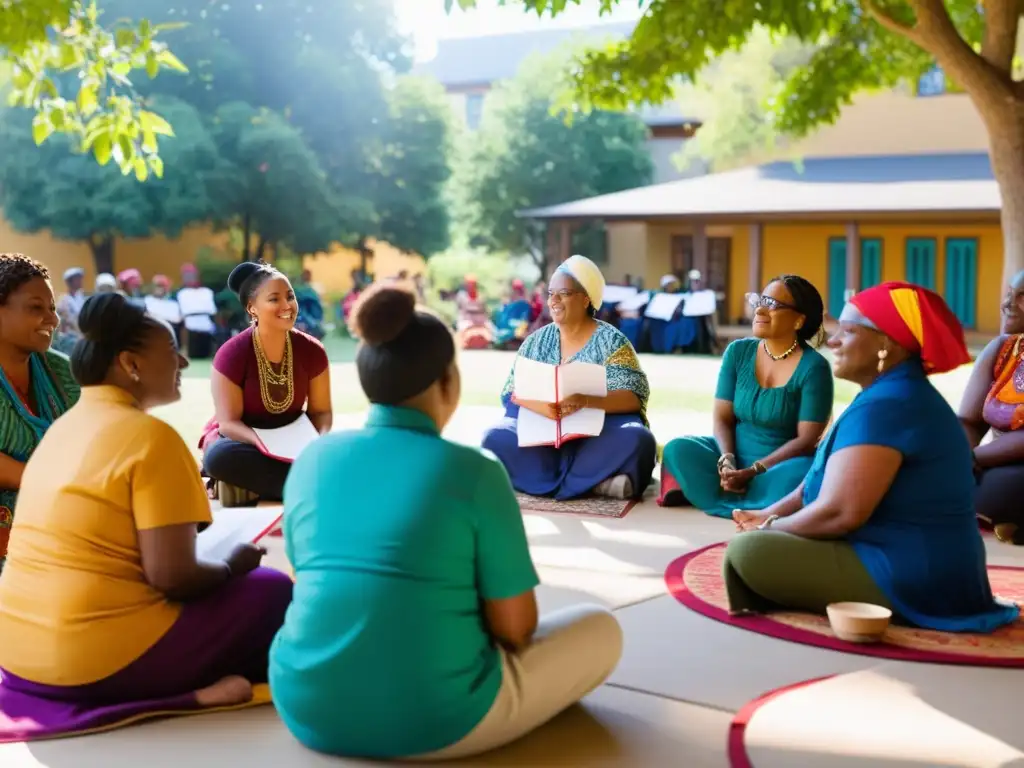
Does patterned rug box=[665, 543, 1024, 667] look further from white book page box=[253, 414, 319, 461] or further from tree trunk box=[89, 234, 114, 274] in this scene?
tree trunk box=[89, 234, 114, 274]

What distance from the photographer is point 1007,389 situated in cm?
582

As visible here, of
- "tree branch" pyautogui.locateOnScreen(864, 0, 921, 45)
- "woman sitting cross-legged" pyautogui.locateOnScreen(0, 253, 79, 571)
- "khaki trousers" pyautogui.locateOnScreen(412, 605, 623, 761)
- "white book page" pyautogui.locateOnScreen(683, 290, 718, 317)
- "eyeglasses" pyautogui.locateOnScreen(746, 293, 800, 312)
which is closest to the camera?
"khaki trousers" pyautogui.locateOnScreen(412, 605, 623, 761)

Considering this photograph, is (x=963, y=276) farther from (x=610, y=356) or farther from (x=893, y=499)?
(x=893, y=499)

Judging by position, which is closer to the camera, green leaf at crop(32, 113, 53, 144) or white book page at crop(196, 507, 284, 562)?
white book page at crop(196, 507, 284, 562)

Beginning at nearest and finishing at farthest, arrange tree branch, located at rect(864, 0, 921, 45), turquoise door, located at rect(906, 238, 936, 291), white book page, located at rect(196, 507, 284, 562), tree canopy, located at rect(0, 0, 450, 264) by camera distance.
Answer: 1. white book page, located at rect(196, 507, 284, 562)
2. tree branch, located at rect(864, 0, 921, 45)
3. tree canopy, located at rect(0, 0, 450, 264)
4. turquoise door, located at rect(906, 238, 936, 291)

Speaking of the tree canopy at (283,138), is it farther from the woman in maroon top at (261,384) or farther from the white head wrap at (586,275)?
the woman in maroon top at (261,384)

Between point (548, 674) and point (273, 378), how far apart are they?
3.15 metres

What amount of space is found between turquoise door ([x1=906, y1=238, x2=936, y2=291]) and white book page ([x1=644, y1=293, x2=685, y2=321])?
6518 millimetres

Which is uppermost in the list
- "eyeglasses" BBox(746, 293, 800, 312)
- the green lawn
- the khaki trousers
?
"eyeglasses" BBox(746, 293, 800, 312)

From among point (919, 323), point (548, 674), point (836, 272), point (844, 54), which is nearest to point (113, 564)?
point (548, 674)

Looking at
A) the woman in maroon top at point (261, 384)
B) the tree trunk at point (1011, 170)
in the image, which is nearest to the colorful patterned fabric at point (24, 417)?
the woman in maroon top at point (261, 384)

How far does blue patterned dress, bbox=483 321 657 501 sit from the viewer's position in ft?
21.8

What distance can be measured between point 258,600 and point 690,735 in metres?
1.23

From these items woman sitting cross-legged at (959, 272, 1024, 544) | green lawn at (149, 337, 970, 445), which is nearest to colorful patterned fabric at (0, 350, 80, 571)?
woman sitting cross-legged at (959, 272, 1024, 544)
